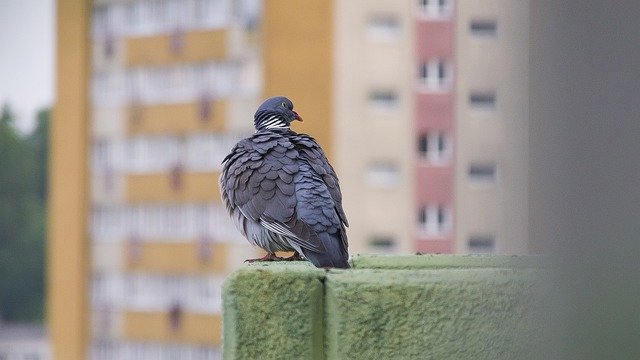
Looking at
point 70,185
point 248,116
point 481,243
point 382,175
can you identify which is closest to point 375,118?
→ point 382,175

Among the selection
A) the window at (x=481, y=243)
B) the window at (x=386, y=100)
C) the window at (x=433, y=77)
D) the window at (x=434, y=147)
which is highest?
the window at (x=433, y=77)

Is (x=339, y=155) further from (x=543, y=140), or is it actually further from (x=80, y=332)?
(x=543, y=140)

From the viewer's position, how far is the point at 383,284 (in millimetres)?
3111

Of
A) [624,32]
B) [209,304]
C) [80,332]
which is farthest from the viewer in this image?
[80,332]

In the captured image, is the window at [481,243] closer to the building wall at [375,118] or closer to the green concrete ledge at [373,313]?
the building wall at [375,118]

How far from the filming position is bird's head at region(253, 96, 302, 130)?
493 cm

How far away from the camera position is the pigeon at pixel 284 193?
14.1ft

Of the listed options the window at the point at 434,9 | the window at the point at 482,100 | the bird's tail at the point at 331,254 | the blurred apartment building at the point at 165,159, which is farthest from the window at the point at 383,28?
the bird's tail at the point at 331,254

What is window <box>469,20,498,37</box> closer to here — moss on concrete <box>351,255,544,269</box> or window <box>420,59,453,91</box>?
window <box>420,59,453,91</box>

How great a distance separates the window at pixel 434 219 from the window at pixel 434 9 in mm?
5112

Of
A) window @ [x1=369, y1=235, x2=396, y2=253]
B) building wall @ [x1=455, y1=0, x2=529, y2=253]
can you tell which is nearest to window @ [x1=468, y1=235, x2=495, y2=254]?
building wall @ [x1=455, y1=0, x2=529, y2=253]

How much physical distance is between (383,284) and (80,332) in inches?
1918

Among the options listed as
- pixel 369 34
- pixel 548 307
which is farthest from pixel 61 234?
pixel 548 307

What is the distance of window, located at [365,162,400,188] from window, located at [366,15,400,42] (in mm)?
3314
